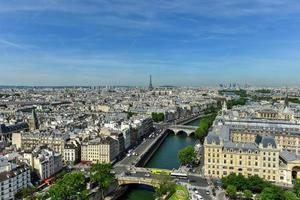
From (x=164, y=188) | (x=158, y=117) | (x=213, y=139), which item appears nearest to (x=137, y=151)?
(x=213, y=139)

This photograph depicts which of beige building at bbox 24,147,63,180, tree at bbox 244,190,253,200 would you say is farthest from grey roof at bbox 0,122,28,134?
tree at bbox 244,190,253,200

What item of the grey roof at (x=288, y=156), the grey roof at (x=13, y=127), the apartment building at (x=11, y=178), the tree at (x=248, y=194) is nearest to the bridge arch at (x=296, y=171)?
the grey roof at (x=288, y=156)

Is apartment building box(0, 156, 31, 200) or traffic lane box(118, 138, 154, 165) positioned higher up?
apartment building box(0, 156, 31, 200)

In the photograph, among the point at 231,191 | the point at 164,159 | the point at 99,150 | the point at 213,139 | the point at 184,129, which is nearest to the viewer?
the point at 231,191

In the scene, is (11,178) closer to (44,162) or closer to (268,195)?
(44,162)

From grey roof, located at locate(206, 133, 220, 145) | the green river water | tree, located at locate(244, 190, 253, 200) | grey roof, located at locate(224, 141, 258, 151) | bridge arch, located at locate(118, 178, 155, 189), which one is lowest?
the green river water

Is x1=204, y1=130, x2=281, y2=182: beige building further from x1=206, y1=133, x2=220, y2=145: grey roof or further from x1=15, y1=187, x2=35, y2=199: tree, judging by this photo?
x1=15, y1=187, x2=35, y2=199: tree
